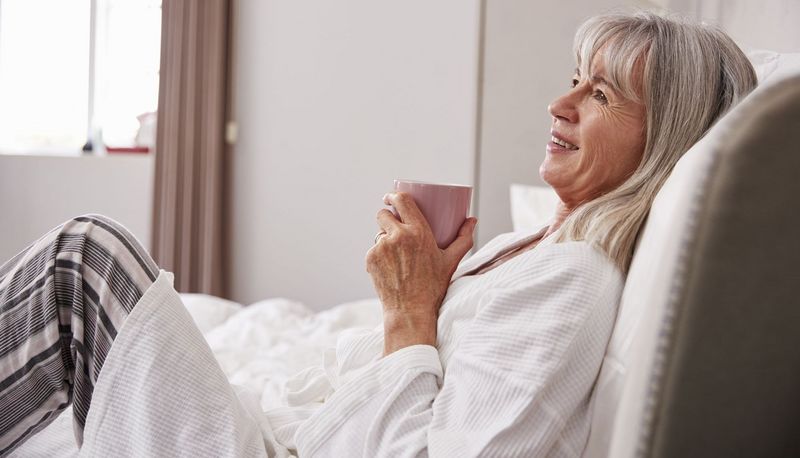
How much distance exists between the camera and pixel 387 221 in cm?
117

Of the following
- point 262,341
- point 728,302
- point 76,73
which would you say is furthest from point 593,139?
point 76,73

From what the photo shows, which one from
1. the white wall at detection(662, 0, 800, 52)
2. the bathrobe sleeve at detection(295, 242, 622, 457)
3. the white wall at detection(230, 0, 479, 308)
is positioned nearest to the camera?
the bathrobe sleeve at detection(295, 242, 622, 457)

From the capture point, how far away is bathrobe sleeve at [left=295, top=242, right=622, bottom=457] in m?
0.83

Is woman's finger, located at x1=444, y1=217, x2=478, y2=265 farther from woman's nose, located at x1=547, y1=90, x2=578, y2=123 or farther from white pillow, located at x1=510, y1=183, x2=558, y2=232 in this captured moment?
white pillow, located at x1=510, y1=183, x2=558, y2=232

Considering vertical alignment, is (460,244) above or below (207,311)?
above

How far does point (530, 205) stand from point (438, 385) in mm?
1594

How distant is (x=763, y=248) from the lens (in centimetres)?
48

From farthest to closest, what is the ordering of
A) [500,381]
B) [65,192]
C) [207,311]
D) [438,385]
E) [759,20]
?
[65,192] → [207,311] → [759,20] → [438,385] → [500,381]

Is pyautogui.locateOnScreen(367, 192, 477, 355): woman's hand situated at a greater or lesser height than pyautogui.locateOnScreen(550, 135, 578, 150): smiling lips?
lesser

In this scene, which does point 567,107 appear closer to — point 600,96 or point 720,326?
point 600,96

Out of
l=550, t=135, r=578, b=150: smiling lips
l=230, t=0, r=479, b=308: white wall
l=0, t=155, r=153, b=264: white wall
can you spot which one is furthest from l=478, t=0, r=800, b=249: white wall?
l=0, t=155, r=153, b=264: white wall

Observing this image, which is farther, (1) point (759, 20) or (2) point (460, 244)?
(1) point (759, 20)

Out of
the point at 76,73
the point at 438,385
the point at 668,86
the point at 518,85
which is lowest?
the point at 438,385

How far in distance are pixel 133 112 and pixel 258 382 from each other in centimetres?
300
